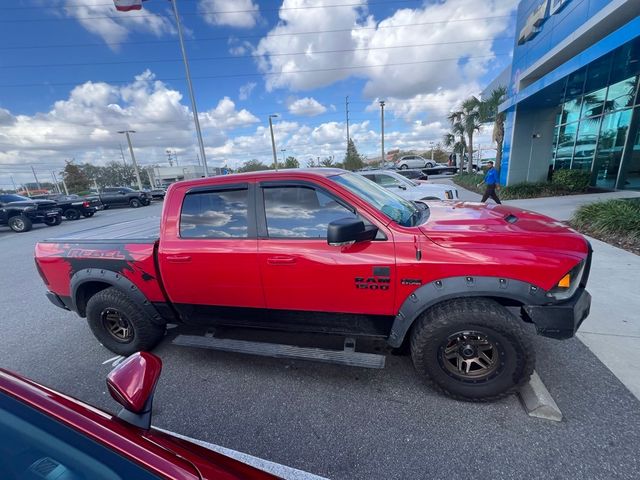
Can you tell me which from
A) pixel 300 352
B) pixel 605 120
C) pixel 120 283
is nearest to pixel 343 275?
pixel 300 352

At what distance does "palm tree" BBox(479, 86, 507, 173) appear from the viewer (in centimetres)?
1661

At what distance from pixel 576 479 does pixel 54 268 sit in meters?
Answer: 4.68

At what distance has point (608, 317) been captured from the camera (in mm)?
3176

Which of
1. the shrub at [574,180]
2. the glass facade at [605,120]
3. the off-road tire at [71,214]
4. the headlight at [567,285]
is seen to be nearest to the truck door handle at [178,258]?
the headlight at [567,285]

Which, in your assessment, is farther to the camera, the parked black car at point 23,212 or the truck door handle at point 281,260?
the parked black car at point 23,212

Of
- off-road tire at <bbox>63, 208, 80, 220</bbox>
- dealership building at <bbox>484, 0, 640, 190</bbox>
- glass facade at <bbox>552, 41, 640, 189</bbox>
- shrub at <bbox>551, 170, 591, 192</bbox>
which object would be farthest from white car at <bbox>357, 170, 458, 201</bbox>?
off-road tire at <bbox>63, 208, 80, 220</bbox>

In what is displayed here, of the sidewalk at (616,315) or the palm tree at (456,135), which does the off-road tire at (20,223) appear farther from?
the palm tree at (456,135)

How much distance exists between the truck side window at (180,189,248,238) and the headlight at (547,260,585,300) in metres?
2.35

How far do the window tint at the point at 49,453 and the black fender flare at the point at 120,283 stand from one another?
2.02 meters

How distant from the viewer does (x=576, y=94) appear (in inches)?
468

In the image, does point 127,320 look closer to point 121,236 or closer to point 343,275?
point 121,236

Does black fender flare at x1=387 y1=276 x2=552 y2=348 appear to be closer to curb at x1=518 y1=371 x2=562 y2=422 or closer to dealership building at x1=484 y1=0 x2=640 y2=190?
curb at x1=518 y1=371 x2=562 y2=422

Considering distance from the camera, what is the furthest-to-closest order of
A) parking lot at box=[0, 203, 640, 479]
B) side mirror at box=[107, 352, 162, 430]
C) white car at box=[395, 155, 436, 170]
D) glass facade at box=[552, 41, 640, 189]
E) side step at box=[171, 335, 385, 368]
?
white car at box=[395, 155, 436, 170] < glass facade at box=[552, 41, 640, 189] < side step at box=[171, 335, 385, 368] < parking lot at box=[0, 203, 640, 479] < side mirror at box=[107, 352, 162, 430]

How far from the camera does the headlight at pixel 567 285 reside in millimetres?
2020
